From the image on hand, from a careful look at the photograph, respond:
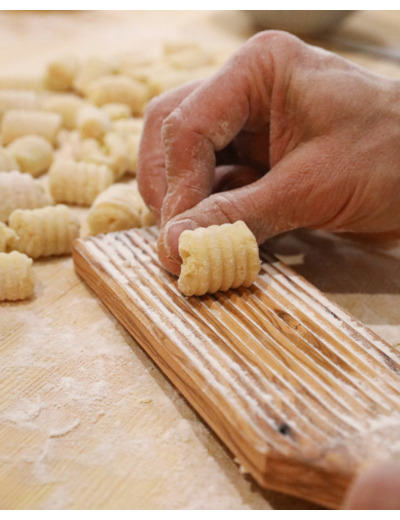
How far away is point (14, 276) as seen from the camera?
1534mm

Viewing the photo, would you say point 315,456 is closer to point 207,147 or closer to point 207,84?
point 207,147

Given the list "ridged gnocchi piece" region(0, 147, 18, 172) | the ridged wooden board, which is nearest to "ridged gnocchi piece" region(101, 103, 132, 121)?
"ridged gnocchi piece" region(0, 147, 18, 172)

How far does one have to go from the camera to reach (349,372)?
1184 millimetres

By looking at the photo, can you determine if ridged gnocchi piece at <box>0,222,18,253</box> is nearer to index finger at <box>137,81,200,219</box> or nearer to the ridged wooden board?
the ridged wooden board

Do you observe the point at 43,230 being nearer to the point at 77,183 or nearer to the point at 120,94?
the point at 77,183

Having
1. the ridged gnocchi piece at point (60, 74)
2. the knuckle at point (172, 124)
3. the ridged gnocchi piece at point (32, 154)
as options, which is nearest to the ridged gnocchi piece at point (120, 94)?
the ridged gnocchi piece at point (60, 74)

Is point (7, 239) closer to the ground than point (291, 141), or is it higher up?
closer to the ground

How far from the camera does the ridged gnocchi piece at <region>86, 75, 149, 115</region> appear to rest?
2816 millimetres

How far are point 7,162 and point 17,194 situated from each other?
0.29 m

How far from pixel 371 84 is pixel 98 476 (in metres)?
1.17

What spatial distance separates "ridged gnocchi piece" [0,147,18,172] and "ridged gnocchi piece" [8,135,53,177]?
0.17 ft

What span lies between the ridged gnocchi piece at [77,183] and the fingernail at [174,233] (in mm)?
711

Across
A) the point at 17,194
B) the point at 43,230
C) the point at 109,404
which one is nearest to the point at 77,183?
the point at 17,194

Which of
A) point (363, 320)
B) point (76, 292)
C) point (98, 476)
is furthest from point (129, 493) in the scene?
point (363, 320)
